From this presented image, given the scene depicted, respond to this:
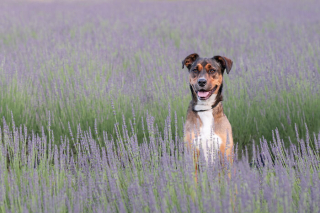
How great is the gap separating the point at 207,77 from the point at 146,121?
1.27m

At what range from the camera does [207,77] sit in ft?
11.6

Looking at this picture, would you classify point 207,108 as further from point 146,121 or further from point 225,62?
point 146,121

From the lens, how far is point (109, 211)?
A: 7.97 feet

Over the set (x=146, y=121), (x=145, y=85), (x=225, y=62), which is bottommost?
(x=146, y=121)

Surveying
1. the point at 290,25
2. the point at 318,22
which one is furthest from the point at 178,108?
the point at 318,22

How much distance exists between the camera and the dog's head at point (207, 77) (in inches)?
138

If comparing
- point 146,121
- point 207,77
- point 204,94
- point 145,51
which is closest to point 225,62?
point 207,77

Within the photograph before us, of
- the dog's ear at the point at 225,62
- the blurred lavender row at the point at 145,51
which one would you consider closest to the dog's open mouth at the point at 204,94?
the dog's ear at the point at 225,62

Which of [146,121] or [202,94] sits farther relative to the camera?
[146,121]

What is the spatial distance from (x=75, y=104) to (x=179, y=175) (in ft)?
8.66

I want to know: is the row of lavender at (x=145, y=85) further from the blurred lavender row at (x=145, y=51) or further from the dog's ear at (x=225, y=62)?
the dog's ear at (x=225, y=62)

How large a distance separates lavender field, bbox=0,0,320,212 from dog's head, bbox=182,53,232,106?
0.37 meters

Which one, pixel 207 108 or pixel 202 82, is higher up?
pixel 202 82

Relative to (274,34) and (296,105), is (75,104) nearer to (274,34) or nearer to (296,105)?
(296,105)
